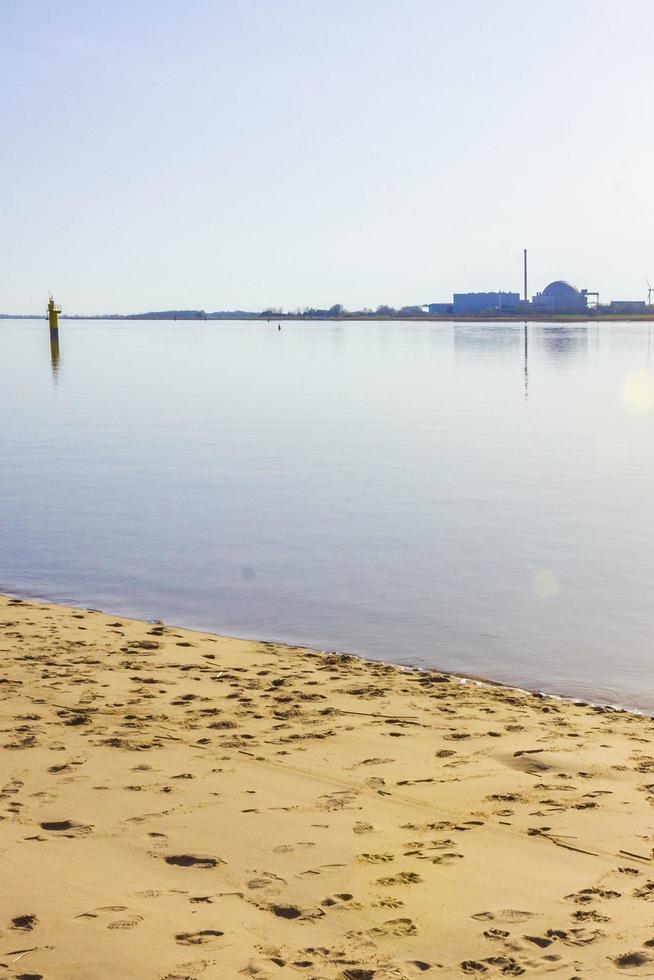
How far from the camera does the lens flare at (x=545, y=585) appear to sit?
14.1 metres

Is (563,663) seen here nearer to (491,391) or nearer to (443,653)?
(443,653)

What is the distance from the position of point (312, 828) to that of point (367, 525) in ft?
40.2

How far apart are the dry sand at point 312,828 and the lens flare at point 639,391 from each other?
31.4 metres

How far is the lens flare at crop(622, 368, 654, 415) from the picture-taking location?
4056cm

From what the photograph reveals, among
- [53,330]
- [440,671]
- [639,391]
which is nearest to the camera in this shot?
[440,671]

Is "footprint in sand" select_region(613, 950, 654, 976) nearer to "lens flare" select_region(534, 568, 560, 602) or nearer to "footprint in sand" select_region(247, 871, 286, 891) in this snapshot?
"footprint in sand" select_region(247, 871, 286, 891)

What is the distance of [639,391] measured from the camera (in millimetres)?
47094

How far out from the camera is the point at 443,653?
38.5ft

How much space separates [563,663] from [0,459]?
66.4 feet

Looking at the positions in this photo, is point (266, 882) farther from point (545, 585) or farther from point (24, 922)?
point (545, 585)

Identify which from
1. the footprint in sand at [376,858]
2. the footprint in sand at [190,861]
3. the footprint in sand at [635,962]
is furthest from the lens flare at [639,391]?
the footprint in sand at [635,962]

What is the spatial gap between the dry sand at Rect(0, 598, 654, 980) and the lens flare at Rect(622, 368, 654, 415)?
1237 inches

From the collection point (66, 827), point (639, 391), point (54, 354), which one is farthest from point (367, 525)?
point (54, 354)

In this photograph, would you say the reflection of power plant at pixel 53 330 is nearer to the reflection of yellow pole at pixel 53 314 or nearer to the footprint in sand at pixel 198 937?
the reflection of yellow pole at pixel 53 314
